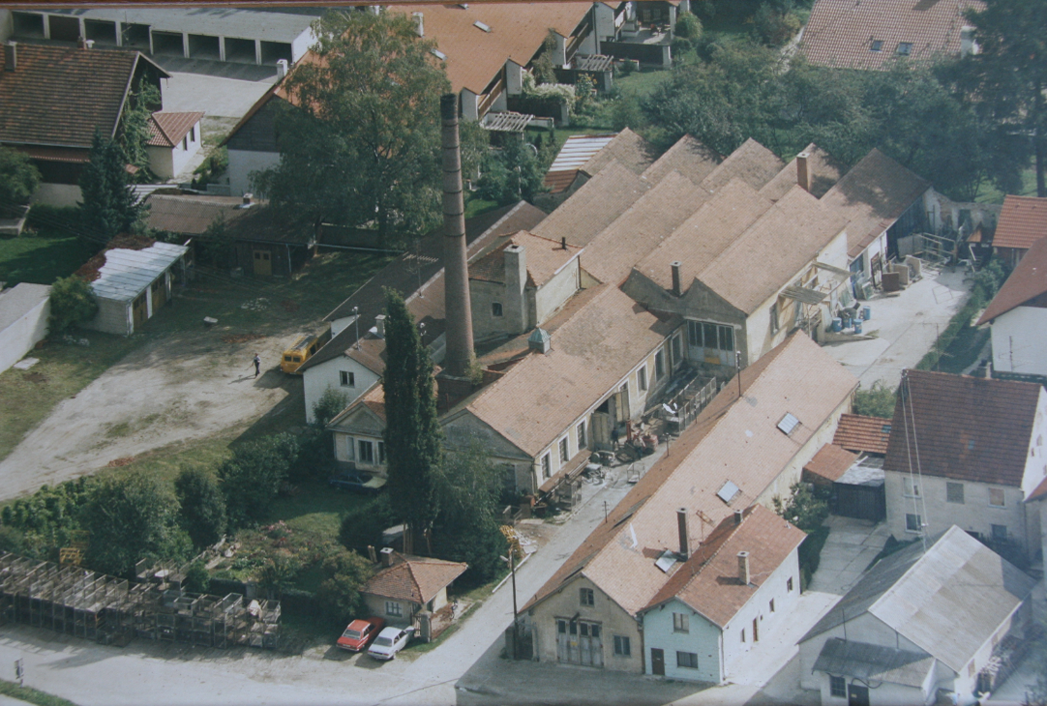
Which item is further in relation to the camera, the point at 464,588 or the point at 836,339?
the point at 836,339

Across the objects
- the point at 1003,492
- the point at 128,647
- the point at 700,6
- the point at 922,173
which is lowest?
the point at 128,647

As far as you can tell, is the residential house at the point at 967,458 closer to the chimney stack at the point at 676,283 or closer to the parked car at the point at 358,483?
the chimney stack at the point at 676,283

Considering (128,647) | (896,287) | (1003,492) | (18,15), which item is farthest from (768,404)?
(18,15)

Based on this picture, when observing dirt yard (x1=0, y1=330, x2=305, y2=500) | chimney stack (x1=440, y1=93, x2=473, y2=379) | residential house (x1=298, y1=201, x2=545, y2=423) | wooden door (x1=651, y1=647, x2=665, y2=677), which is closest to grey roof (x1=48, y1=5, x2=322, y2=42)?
residential house (x1=298, y1=201, x2=545, y2=423)

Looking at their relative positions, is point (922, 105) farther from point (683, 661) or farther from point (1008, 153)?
point (683, 661)

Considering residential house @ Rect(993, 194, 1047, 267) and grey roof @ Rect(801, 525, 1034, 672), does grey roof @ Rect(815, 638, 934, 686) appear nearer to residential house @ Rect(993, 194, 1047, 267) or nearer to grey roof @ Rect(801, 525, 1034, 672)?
grey roof @ Rect(801, 525, 1034, 672)
